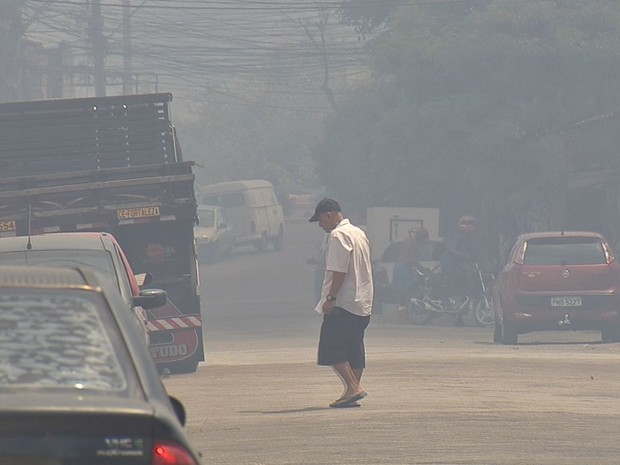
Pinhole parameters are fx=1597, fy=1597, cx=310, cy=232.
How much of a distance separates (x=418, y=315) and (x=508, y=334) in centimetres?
699

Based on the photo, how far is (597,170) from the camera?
35594 millimetres

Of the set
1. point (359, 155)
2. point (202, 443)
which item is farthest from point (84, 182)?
point (359, 155)

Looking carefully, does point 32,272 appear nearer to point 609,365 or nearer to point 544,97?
point 609,365

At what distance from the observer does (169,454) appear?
4.70 meters

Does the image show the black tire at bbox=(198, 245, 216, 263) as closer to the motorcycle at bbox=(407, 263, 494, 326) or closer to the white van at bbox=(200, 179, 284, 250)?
the white van at bbox=(200, 179, 284, 250)

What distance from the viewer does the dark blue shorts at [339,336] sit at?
12.7 m

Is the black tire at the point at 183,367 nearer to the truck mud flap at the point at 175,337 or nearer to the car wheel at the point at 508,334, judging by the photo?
the truck mud flap at the point at 175,337

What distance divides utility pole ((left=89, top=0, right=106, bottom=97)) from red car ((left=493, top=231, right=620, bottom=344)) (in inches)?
1241

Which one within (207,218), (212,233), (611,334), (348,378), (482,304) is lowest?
(482,304)

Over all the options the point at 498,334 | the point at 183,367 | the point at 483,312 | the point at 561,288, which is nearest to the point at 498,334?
the point at 498,334

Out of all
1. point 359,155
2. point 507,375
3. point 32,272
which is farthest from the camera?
point 359,155

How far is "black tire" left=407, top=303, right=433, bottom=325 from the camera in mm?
30203

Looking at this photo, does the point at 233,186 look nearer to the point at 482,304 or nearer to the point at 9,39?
the point at 9,39

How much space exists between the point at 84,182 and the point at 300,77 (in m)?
86.0
